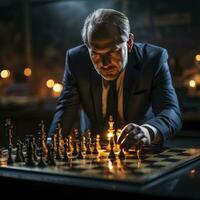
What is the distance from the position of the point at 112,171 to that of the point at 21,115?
4907mm

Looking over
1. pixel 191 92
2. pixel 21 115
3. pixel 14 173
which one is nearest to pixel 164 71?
pixel 14 173

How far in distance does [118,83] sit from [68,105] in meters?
0.34

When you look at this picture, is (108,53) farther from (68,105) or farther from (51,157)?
(51,157)

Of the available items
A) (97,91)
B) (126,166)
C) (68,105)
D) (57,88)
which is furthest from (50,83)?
(126,166)

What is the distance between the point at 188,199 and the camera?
1.54 metres

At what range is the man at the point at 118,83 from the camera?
94.8 inches

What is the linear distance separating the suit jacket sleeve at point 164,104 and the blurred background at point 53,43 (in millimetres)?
3225

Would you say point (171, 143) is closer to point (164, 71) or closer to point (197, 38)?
point (164, 71)

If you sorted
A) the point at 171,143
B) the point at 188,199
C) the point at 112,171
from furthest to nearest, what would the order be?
the point at 171,143, the point at 112,171, the point at 188,199

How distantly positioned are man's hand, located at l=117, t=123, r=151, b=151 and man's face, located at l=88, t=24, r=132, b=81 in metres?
0.41

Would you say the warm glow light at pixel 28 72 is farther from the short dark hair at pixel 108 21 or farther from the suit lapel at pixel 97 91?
the short dark hair at pixel 108 21

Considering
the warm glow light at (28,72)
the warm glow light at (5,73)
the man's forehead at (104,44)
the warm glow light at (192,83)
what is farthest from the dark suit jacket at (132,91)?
the warm glow light at (5,73)

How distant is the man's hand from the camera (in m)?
2.15

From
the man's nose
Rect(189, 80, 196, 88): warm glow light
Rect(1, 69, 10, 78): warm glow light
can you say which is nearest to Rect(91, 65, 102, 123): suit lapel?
the man's nose
